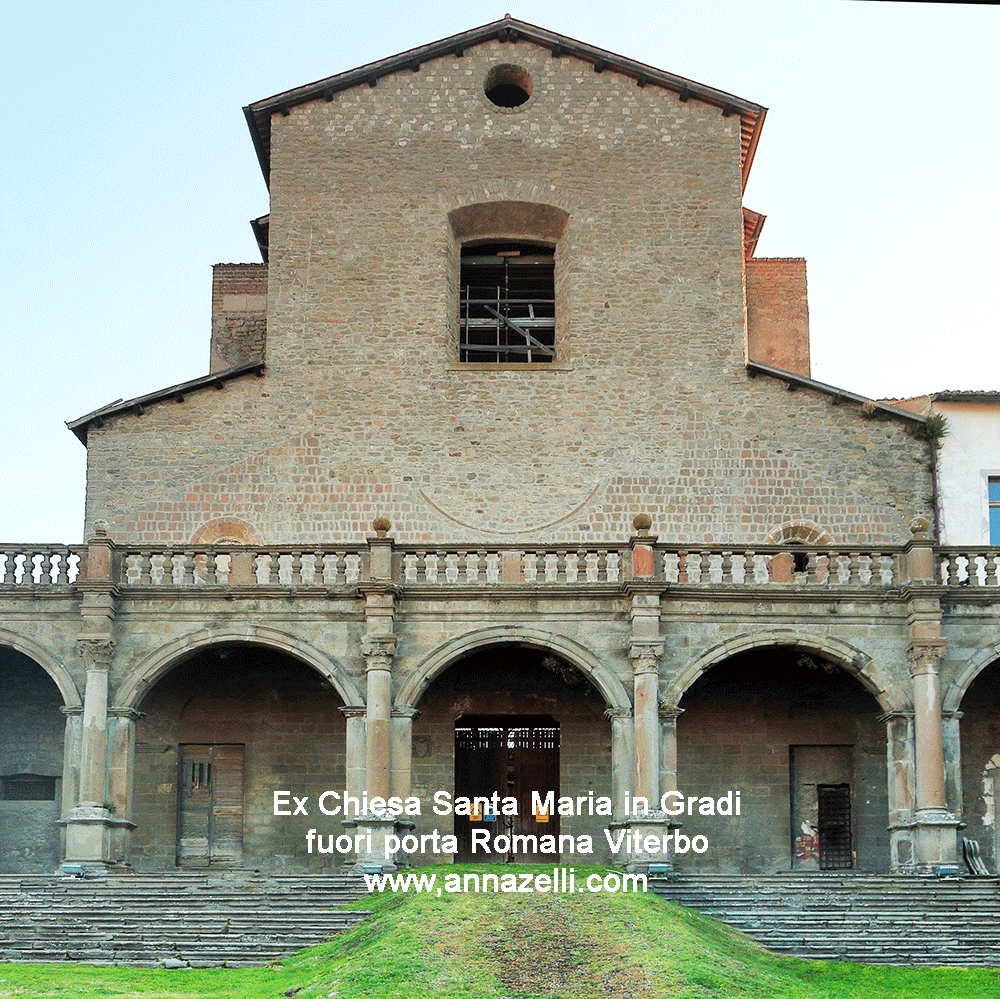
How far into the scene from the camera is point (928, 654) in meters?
23.8

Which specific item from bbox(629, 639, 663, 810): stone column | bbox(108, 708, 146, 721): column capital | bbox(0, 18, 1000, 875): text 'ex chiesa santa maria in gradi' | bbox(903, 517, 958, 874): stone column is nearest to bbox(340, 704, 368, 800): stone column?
bbox(0, 18, 1000, 875): text 'ex chiesa santa maria in gradi'

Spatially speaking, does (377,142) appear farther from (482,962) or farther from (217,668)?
(482,962)

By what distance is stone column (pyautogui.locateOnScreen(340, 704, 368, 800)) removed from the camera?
23.5m

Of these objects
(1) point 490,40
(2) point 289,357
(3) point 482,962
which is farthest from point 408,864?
(1) point 490,40

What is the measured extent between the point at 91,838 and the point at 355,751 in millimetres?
4330

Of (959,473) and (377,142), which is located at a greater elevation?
(377,142)

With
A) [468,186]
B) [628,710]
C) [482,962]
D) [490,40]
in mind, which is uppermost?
[490,40]

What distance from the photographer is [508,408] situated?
94.5 ft

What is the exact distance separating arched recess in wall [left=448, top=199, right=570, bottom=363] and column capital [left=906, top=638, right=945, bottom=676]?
9.53m

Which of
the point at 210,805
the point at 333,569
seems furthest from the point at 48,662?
the point at 333,569

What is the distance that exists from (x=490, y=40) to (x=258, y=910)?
19.3 metres

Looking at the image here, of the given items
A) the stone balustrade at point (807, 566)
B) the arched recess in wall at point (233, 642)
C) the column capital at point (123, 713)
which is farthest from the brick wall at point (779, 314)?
the column capital at point (123, 713)

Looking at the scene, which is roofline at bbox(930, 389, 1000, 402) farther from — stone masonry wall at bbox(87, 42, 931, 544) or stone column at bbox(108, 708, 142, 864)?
stone column at bbox(108, 708, 142, 864)

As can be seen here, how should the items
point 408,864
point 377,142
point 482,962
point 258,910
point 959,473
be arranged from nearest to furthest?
1. point 482,962
2. point 258,910
3. point 408,864
4. point 959,473
5. point 377,142
